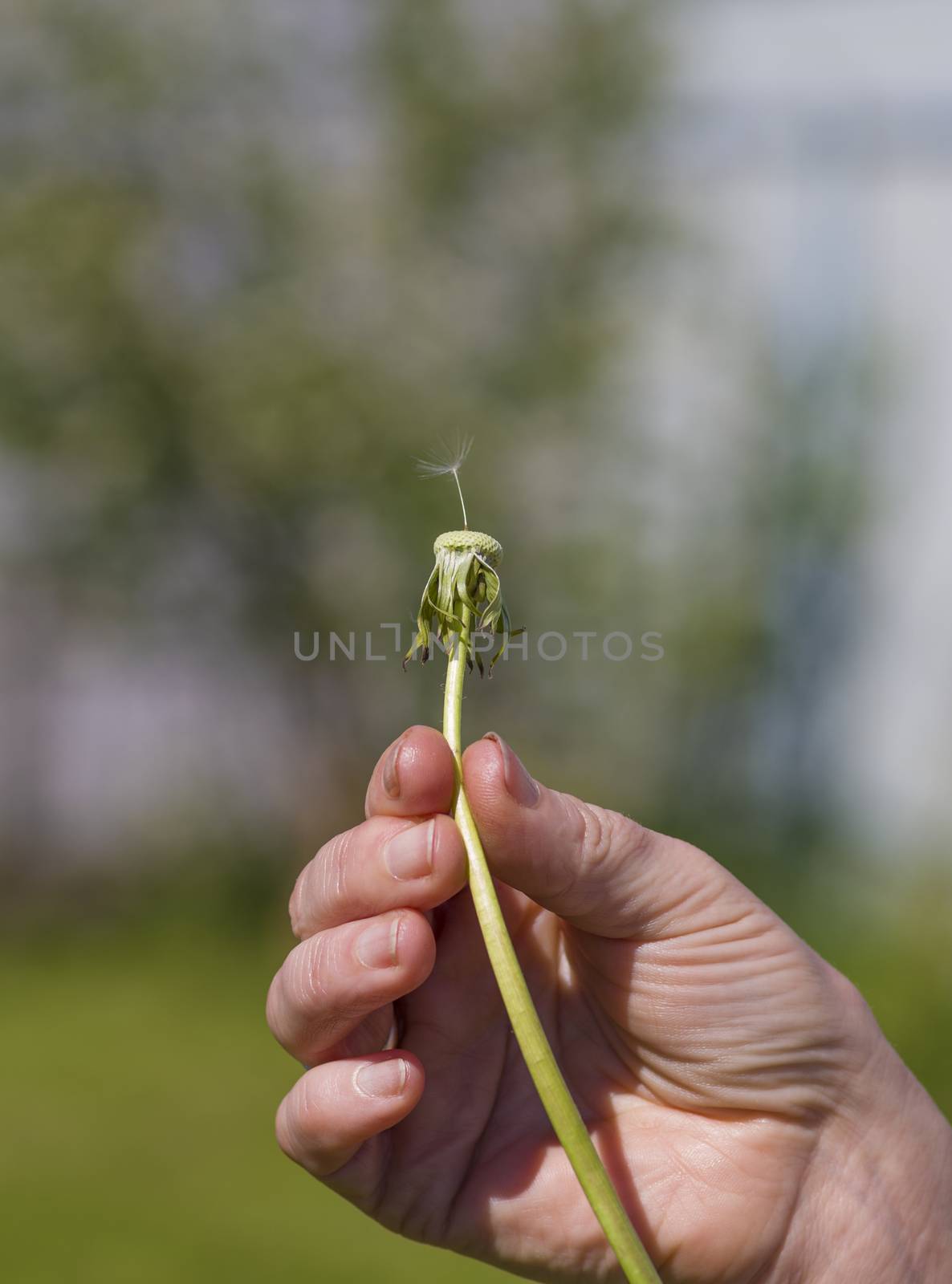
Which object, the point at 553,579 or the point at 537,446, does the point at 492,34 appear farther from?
the point at 553,579

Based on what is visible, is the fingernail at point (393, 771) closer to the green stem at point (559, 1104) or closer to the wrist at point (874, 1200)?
the green stem at point (559, 1104)

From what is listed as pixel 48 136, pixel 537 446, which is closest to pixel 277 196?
pixel 48 136

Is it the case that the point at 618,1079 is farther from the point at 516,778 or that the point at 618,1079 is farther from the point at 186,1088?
the point at 186,1088

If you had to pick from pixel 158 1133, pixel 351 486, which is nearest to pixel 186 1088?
pixel 158 1133

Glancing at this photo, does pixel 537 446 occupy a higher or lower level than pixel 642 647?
higher

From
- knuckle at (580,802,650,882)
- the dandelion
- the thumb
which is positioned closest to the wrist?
the thumb

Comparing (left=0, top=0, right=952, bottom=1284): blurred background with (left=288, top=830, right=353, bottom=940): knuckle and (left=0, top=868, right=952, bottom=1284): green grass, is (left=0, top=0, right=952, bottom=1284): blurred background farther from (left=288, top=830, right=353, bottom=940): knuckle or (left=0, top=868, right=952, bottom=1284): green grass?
(left=288, top=830, right=353, bottom=940): knuckle

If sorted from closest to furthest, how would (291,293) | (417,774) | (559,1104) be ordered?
(559,1104)
(417,774)
(291,293)
